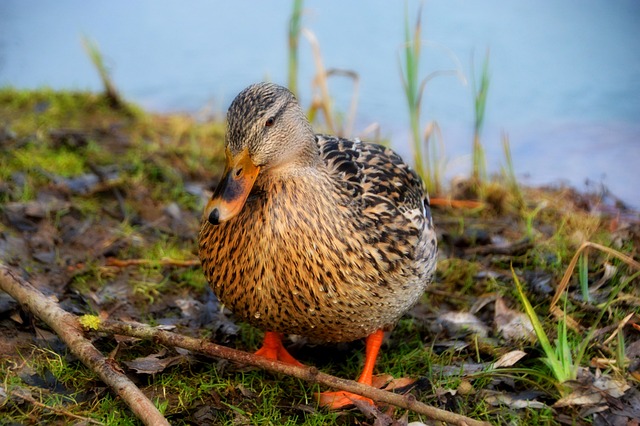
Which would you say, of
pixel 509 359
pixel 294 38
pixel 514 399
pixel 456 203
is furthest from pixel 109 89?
pixel 514 399

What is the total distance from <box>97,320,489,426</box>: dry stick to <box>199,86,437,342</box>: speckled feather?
0.57 feet

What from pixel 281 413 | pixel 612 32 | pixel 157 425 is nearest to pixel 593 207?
pixel 612 32

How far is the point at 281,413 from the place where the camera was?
310 centimetres

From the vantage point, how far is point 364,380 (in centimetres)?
329

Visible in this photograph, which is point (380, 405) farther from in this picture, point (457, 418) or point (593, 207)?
point (593, 207)

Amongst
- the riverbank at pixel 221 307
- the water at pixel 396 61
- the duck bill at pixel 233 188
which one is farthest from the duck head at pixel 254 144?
the water at pixel 396 61

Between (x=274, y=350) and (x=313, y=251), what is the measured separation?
0.74 m

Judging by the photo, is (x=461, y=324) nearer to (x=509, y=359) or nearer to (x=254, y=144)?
(x=509, y=359)

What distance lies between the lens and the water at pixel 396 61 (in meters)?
5.89

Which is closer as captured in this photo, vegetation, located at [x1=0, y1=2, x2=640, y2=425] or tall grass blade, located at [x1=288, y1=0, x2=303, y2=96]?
vegetation, located at [x1=0, y1=2, x2=640, y2=425]

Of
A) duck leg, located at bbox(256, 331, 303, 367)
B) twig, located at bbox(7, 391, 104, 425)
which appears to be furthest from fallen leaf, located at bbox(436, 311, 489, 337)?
twig, located at bbox(7, 391, 104, 425)

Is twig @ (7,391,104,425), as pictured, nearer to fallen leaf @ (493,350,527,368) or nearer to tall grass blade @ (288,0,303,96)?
fallen leaf @ (493,350,527,368)

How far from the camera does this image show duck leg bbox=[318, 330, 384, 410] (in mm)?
3129

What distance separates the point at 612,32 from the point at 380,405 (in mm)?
4698
